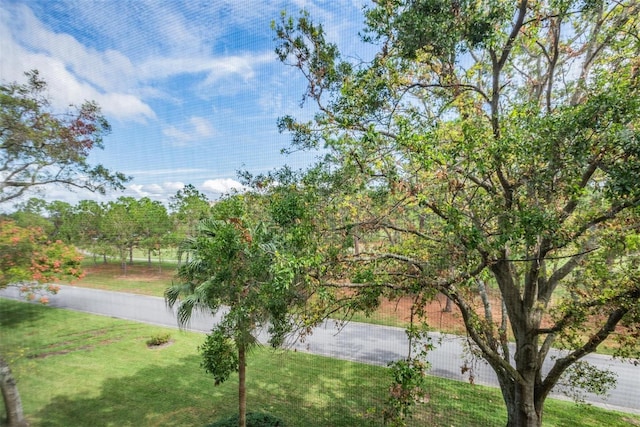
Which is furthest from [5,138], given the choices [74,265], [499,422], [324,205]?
[499,422]

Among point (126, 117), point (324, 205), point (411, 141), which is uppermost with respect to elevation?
point (126, 117)

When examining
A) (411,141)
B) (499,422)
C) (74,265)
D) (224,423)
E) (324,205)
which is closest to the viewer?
(411,141)

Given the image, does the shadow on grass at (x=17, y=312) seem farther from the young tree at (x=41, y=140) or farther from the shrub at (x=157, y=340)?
the shrub at (x=157, y=340)

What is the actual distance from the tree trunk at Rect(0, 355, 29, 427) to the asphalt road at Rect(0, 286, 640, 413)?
1.08m

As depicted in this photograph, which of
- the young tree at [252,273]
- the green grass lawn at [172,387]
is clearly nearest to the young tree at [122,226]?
the green grass lawn at [172,387]

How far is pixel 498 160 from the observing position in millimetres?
1256

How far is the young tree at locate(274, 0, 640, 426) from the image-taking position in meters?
1.14

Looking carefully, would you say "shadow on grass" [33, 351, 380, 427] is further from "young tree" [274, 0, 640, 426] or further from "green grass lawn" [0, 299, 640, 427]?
"young tree" [274, 0, 640, 426]

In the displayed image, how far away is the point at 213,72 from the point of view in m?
2.04

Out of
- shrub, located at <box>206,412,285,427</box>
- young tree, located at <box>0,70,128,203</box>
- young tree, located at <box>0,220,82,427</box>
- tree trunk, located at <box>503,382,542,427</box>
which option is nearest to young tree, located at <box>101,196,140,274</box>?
young tree, located at <box>0,70,128,203</box>

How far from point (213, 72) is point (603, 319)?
Answer: 9.63 feet

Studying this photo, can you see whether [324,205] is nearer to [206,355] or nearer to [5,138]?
[206,355]

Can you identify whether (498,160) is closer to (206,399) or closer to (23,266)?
(23,266)

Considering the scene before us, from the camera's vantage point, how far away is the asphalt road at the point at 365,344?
2783mm
